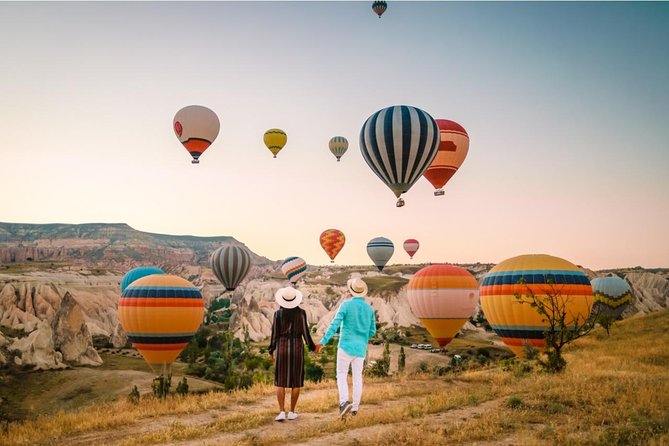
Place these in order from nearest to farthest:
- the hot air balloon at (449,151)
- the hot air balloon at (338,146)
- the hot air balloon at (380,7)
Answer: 1. the hot air balloon at (449,151)
2. the hot air balloon at (380,7)
3. the hot air balloon at (338,146)

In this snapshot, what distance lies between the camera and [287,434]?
27.2 ft

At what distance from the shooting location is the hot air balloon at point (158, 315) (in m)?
19.1

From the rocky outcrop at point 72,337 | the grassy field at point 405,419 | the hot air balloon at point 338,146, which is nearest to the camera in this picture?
the grassy field at point 405,419

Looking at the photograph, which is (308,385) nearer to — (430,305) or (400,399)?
(400,399)

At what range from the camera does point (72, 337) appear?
55.1 meters

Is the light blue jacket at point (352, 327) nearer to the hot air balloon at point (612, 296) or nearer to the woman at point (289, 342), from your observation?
the woman at point (289, 342)

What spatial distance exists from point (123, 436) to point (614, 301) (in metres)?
45.0

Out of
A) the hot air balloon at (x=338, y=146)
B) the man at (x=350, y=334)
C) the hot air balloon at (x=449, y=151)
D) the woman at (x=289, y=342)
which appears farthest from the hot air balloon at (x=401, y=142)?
the hot air balloon at (x=338, y=146)

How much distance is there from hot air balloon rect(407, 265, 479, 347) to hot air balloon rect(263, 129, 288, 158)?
2511 centimetres

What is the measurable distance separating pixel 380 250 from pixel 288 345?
4910cm

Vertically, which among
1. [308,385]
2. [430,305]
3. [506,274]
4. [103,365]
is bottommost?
[103,365]

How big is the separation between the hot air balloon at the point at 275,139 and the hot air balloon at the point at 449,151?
20616 millimetres

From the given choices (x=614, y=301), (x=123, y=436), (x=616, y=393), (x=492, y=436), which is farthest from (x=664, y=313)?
(x=123, y=436)

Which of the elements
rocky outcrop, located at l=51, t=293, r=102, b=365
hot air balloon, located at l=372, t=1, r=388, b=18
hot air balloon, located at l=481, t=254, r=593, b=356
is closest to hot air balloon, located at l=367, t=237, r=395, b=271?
hot air balloon, located at l=372, t=1, r=388, b=18
